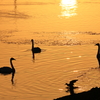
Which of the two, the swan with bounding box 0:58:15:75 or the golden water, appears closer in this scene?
the golden water

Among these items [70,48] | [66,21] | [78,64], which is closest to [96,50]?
[70,48]

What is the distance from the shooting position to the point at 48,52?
2622 centimetres

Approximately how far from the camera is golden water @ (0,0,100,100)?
18.7m

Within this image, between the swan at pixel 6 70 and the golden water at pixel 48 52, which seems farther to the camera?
the swan at pixel 6 70

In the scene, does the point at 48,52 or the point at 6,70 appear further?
the point at 48,52

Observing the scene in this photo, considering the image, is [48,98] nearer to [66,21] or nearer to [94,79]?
[94,79]

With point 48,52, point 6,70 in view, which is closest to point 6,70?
point 6,70

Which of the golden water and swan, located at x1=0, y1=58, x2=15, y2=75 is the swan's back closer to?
swan, located at x1=0, y1=58, x2=15, y2=75

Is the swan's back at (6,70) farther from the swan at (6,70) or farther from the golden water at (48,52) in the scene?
the golden water at (48,52)

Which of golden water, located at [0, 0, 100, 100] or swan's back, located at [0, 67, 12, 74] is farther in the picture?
swan's back, located at [0, 67, 12, 74]

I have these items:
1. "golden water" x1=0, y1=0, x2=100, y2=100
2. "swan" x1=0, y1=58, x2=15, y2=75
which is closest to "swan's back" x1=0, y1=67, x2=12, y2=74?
"swan" x1=0, y1=58, x2=15, y2=75

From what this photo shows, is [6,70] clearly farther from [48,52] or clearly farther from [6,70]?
[48,52]

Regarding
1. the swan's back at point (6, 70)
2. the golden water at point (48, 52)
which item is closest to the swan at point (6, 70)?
the swan's back at point (6, 70)

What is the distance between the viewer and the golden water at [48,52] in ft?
61.4
